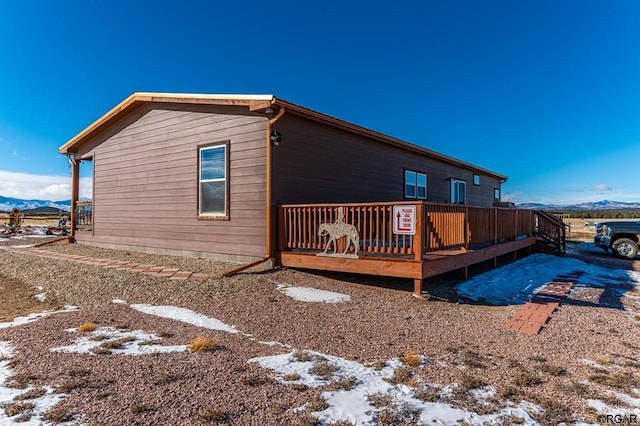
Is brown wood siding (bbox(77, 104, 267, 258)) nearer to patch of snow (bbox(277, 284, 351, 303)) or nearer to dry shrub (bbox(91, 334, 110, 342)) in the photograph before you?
patch of snow (bbox(277, 284, 351, 303))

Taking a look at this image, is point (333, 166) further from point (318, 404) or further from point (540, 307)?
point (318, 404)

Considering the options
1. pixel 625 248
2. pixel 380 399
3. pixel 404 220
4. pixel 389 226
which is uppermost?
pixel 404 220

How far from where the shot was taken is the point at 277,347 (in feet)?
11.1

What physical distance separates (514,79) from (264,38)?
13956 mm

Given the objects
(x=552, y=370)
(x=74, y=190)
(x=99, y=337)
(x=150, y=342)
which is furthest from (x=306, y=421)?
(x=74, y=190)

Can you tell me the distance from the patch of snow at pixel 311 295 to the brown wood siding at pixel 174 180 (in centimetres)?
167

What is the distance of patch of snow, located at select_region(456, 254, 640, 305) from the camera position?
6277 mm

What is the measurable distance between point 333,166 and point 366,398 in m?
6.96

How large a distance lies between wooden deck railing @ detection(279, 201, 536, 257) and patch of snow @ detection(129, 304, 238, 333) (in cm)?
263

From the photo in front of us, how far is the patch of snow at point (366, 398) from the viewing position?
Result: 2.18m

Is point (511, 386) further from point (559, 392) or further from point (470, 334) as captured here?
point (470, 334)

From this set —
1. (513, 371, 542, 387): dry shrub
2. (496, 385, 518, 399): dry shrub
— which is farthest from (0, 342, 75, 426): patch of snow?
(513, 371, 542, 387): dry shrub

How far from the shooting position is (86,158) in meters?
11.7

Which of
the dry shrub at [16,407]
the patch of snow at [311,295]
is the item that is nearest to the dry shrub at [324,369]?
the dry shrub at [16,407]
